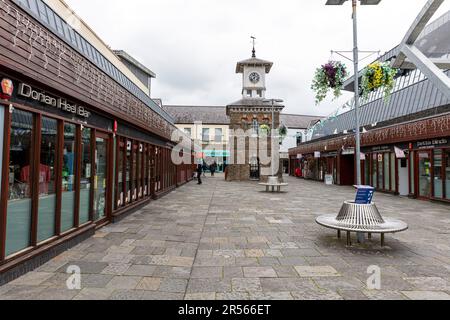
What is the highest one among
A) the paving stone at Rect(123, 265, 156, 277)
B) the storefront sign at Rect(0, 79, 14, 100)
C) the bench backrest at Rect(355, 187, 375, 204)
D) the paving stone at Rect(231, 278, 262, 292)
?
the storefront sign at Rect(0, 79, 14, 100)

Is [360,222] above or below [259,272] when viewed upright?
above

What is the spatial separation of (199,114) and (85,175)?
49680mm

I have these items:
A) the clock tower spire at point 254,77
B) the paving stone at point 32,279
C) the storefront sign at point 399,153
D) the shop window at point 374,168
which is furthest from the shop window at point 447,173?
the clock tower spire at point 254,77

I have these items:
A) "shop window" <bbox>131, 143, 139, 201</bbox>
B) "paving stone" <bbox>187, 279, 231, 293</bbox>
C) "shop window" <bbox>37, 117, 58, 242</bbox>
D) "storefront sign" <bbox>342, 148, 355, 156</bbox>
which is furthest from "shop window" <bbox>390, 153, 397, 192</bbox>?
"shop window" <bbox>37, 117, 58, 242</bbox>

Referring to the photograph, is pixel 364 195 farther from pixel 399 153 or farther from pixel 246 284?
pixel 399 153

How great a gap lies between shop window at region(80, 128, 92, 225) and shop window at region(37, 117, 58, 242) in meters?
1.19

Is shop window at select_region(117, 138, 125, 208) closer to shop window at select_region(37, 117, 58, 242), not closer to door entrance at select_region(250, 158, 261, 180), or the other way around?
shop window at select_region(37, 117, 58, 242)

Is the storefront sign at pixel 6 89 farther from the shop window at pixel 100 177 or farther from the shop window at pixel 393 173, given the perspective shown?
the shop window at pixel 393 173

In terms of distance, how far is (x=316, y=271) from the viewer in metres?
4.67

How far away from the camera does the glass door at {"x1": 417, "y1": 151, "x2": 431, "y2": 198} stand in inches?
571

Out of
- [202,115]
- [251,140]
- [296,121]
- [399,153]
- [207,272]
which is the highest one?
[296,121]

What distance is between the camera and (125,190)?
980 cm

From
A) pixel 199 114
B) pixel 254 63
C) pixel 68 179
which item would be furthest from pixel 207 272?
pixel 199 114
